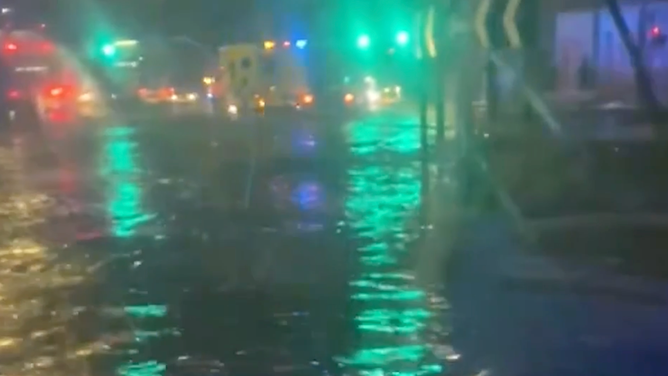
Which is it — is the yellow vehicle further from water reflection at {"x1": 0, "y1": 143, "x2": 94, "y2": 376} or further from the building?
water reflection at {"x1": 0, "y1": 143, "x2": 94, "y2": 376}

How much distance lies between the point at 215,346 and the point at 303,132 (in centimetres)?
2939

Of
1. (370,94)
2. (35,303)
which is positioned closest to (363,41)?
(35,303)

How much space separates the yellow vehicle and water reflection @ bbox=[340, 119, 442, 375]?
27801 millimetres

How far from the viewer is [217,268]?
14336 millimetres

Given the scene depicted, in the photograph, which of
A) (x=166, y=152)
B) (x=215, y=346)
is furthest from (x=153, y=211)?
(x=166, y=152)

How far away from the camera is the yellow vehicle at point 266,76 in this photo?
52719 millimetres

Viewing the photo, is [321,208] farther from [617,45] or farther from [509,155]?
[617,45]

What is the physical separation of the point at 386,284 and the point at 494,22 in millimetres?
6975

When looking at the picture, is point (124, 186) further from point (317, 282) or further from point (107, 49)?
point (107, 49)

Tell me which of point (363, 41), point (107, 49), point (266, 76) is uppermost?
point (107, 49)

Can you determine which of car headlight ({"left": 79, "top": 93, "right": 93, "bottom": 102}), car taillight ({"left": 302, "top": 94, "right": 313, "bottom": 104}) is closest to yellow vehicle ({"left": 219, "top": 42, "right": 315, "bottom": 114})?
car taillight ({"left": 302, "top": 94, "right": 313, "bottom": 104})

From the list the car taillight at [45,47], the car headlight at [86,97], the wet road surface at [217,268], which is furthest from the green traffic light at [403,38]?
the car headlight at [86,97]

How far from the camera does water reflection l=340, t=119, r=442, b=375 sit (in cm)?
976

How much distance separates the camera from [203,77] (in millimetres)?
68062
